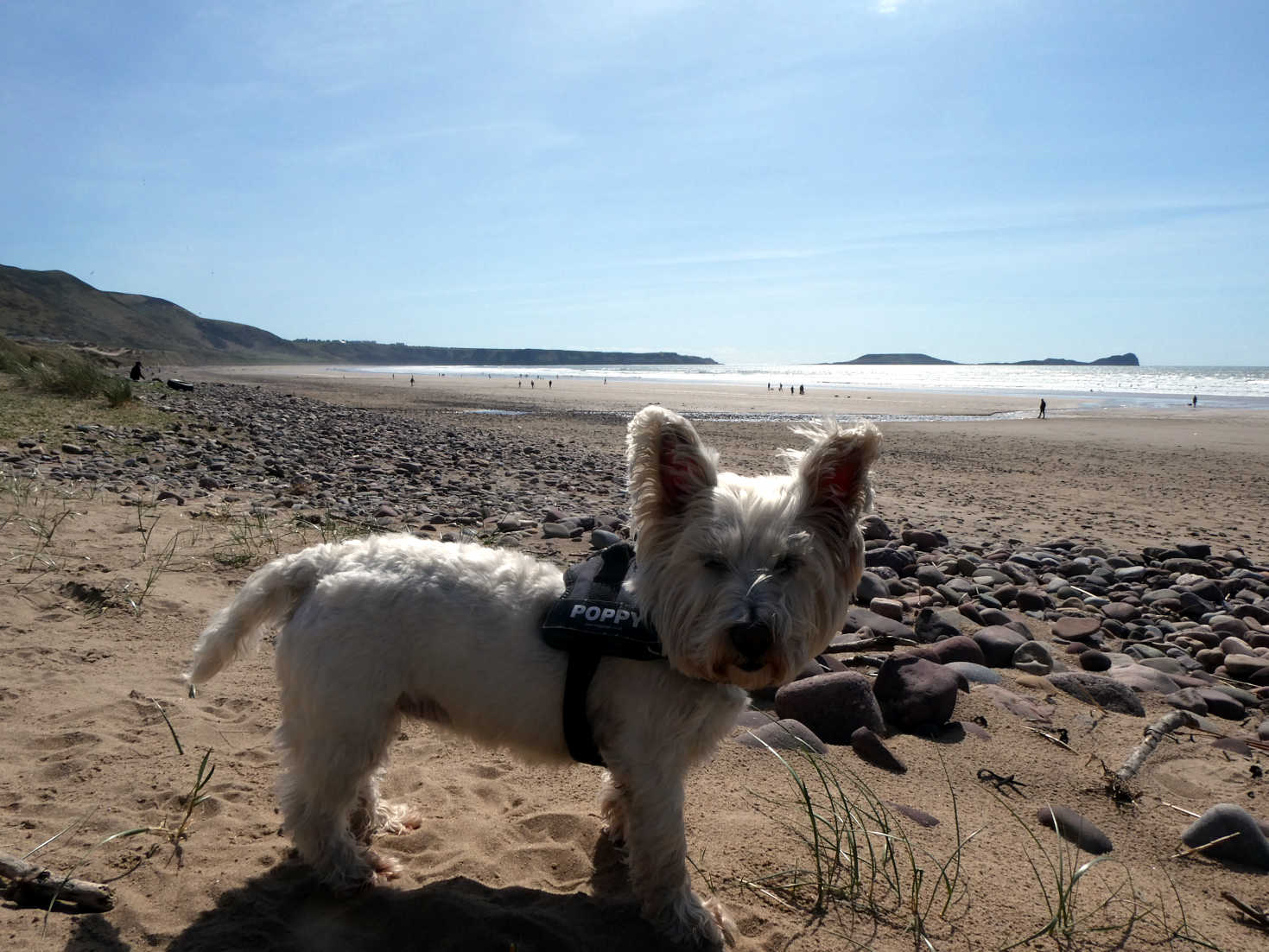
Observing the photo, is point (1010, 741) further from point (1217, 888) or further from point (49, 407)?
point (49, 407)

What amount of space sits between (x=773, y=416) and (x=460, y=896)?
33913mm

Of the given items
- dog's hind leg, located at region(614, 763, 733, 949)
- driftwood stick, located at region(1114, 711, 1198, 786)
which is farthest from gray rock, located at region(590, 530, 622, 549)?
dog's hind leg, located at region(614, 763, 733, 949)

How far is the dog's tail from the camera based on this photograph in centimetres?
325

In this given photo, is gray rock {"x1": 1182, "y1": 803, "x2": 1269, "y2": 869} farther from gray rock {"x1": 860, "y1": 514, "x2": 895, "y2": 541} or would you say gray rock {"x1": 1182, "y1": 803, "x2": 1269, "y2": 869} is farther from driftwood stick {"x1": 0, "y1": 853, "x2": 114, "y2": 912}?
gray rock {"x1": 860, "y1": 514, "x2": 895, "y2": 541}

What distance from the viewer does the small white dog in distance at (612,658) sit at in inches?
121

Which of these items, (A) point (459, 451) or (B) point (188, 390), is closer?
(A) point (459, 451)

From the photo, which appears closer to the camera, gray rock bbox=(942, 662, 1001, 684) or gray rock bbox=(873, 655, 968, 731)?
gray rock bbox=(873, 655, 968, 731)

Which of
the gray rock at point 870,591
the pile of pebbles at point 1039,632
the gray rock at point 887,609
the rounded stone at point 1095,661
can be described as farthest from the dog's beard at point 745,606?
the gray rock at point 870,591

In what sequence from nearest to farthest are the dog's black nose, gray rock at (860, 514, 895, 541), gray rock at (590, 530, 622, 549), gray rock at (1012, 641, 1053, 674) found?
the dog's black nose < gray rock at (1012, 641, 1053, 674) < gray rock at (590, 530, 622, 549) < gray rock at (860, 514, 895, 541)

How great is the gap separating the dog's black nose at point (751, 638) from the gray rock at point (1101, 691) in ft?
12.1

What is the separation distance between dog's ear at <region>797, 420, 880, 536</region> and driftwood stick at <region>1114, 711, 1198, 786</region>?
251 cm

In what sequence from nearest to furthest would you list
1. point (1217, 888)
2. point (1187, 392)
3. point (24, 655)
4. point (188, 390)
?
point (1217, 888), point (24, 655), point (188, 390), point (1187, 392)

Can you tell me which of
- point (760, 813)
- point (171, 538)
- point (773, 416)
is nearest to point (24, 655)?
point (171, 538)

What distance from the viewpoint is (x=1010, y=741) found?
15.4ft
